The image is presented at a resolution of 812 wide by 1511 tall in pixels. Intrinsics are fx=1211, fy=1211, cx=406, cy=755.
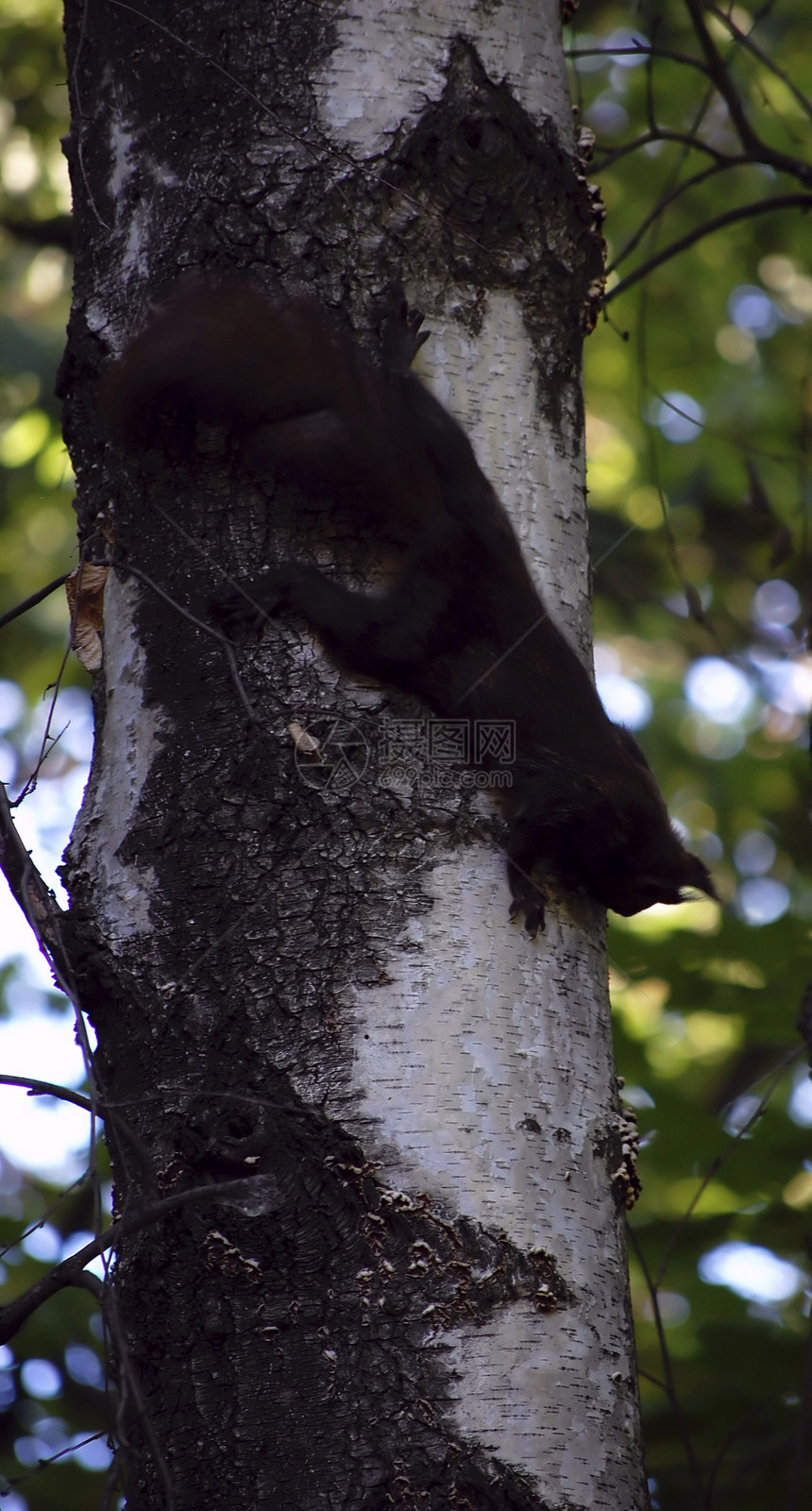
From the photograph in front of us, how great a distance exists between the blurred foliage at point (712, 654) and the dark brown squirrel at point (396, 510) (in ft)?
1.04

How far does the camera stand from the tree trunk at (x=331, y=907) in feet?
3.77

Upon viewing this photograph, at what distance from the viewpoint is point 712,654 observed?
5.06m

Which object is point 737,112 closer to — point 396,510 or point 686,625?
point 396,510

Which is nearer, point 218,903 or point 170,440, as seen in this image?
point 218,903

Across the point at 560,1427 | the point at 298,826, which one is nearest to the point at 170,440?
the point at 298,826

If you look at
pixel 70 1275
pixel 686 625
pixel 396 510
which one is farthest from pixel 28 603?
pixel 686 625

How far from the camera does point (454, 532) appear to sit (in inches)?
63.8

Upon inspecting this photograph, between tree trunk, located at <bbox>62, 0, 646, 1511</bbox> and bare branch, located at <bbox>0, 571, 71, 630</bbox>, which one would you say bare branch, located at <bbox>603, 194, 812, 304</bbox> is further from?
bare branch, located at <bbox>0, 571, 71, 630</bbox>

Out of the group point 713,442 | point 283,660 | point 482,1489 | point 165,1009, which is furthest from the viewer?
point 713,442

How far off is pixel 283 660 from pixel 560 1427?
33.2 inches

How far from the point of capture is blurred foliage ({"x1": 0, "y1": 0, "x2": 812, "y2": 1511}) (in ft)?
7.54

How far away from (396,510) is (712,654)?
374 centimetres

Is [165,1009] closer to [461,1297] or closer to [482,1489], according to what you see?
[461,1297]

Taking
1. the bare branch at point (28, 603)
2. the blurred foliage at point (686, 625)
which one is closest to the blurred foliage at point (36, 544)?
the blurred foliage at point (686, 625)
